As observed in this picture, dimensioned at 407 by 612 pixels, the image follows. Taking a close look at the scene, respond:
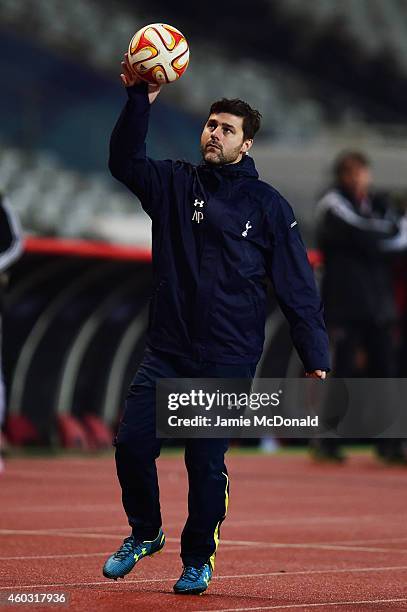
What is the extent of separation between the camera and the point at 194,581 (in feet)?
18.9

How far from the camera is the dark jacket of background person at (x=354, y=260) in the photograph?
13.6 meters

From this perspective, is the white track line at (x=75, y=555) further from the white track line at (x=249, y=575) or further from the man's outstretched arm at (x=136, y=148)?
the man's outstretched arm at (x=136, y=148)

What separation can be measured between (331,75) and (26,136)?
466 inches

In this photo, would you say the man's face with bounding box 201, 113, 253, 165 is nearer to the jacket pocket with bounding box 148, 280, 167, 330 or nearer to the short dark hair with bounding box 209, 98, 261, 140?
the short dark hair with bounding box 209, 98, 261, 140

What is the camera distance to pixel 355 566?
6895mm

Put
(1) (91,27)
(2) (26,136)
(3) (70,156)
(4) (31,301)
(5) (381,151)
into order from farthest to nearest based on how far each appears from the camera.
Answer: (1) (91,27) < (3) (70,156) < (2) (26,136) < (5) (381,151) < (4) (31,301)

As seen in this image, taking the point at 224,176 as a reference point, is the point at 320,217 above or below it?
below

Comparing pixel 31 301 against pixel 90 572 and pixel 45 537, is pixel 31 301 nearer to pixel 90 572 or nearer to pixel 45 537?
pixel 45 537

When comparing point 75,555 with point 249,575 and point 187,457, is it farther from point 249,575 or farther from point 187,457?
point 187,457

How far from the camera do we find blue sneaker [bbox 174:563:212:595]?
5738 millimetres

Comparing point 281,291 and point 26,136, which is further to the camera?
point 26,136

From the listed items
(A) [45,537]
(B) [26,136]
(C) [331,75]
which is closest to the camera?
(A) [45,537]

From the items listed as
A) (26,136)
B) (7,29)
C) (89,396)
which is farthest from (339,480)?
(7,29)

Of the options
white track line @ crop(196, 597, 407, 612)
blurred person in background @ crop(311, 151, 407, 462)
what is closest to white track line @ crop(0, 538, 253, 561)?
white track line @ crop(196, 597, 407, 612)
